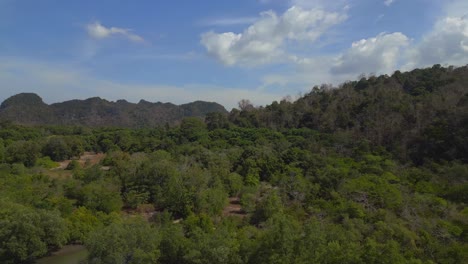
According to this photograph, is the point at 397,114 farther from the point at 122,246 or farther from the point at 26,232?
the point at 26,232

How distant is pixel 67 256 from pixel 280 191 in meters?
15.7

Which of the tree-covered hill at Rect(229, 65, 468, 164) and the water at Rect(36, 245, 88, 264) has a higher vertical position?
the tree-covered hill at Rect(229, 65, 468, 164)

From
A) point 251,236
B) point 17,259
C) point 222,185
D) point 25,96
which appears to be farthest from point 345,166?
point 25,96

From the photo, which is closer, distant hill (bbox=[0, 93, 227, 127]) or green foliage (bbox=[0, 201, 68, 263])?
green foliage (bbox=[0, 201, 68, 263])

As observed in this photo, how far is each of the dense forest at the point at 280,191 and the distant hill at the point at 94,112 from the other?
68.1m

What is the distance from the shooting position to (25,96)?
145000 millimetres

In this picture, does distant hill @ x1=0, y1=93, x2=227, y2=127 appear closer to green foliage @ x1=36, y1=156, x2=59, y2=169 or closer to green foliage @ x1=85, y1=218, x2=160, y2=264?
green foliage @ x1=36, y1=156, x2=59, y2=169

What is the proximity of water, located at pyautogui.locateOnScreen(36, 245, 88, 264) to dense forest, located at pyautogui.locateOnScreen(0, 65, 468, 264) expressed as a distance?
46 cm

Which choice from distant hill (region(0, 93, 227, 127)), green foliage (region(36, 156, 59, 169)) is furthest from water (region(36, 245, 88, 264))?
distant hill (region(0, 93, 227, 127))

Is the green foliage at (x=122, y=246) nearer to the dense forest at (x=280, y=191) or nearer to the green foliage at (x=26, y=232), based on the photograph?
the dense forest at (x=280, y=191)

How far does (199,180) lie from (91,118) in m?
117

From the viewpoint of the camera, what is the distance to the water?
72.1 ft

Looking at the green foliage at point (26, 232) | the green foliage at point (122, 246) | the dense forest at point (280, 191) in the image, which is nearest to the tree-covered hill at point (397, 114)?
the dense forest at point (280, 191)

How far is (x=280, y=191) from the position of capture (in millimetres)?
29781
